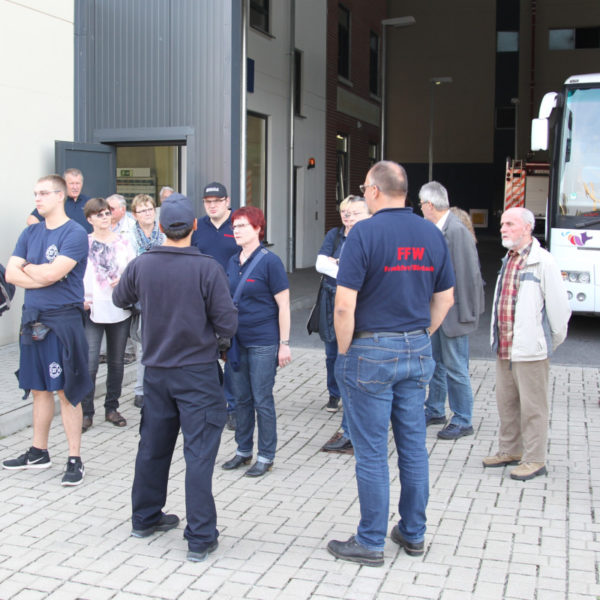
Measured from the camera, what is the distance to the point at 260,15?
675 inches

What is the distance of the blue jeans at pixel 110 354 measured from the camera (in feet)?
21.0

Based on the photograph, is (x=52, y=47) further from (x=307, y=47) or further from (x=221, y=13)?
(x=307, y=47)

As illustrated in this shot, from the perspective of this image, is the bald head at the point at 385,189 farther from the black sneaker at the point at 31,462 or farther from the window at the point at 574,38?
the window at the point at 574,38

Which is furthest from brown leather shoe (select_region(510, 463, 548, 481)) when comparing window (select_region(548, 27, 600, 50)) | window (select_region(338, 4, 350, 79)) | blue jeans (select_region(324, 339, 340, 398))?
window (select_region(548, 27, 600, 50))

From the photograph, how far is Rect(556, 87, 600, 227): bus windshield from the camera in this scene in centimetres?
1078

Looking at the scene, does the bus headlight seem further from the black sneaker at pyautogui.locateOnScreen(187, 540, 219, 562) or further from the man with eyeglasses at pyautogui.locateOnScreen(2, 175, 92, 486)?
the black sneaker at pyautogui.locateOnScreen(187, 540, 219, 562)

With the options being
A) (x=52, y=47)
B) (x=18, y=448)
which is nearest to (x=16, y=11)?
(x=52, y=47)

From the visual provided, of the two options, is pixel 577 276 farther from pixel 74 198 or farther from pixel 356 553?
pixel 356 553

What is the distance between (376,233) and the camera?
391 cm

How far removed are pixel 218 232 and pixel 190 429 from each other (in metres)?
2.59

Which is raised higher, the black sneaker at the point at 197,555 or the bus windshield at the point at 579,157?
the bus windshield at the point at 579,157

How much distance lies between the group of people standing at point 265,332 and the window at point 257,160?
10.2 metres

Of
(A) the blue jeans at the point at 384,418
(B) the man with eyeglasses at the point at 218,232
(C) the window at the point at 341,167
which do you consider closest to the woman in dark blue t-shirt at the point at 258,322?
(B) the man with eyeglasses at the point at 218,232

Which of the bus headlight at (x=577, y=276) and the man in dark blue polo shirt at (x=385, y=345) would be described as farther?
the bus headlight at (x=577, y=276)
